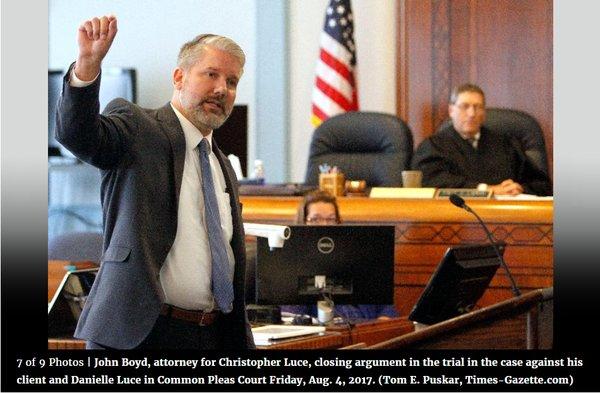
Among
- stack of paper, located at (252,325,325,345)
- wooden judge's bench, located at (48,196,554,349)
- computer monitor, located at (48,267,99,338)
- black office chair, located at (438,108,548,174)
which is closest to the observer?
stack of paper, located at (252,325,325,345)

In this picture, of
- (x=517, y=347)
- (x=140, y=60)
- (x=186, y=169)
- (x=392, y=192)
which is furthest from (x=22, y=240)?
(x=140, y=60)

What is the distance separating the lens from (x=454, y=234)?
4758mm

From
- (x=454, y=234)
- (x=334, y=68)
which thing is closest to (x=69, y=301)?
(x=454, y=234)

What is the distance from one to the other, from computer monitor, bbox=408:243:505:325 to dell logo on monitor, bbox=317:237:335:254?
1.07 feet

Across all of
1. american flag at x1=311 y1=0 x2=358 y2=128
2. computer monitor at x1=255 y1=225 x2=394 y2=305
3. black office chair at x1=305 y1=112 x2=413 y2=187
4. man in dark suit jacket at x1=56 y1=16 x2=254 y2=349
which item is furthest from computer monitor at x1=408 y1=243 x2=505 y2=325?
american flag at x1=311 y1=0 x2=358 y2=128

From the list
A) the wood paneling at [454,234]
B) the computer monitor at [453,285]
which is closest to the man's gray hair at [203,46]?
the computer monitor at [453,285]

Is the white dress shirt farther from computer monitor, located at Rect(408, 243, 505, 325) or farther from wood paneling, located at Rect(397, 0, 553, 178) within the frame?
wood paneling, located at Rect(397, 0, 553, 178)

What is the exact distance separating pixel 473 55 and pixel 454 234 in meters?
2.68

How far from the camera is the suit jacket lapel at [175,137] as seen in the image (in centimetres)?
260

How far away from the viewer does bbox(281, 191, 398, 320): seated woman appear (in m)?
4.14

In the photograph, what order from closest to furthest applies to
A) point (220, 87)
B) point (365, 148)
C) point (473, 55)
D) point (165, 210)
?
point (165, 210)
point (220, 87)
point (365, 148)
point (473, 55)

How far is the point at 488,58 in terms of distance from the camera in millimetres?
7164

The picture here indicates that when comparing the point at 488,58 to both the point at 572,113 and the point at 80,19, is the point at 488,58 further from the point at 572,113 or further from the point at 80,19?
the point at 572,113

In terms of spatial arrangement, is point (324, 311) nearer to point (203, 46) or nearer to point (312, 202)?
point (312, 202)
